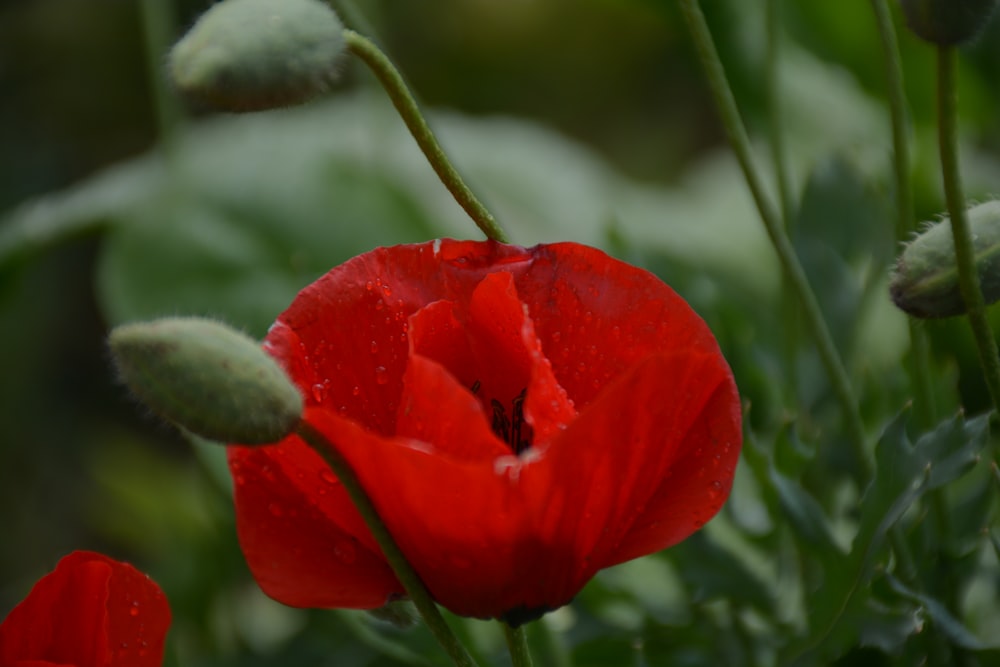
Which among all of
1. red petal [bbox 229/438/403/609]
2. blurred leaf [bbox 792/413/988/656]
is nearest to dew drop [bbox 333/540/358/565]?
red petal [bbox 229/438/403/609]

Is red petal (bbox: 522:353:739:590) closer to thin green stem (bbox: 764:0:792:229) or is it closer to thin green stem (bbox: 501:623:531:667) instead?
thin green stem (bbox: 501:623:531:667)

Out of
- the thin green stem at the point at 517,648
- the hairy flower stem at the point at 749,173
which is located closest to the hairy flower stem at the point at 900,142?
the hairy flower stem at the point at 749,173

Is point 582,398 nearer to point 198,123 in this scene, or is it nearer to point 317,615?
point 317,615

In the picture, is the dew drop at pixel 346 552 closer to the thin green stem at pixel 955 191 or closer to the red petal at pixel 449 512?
the red petal at pixel 449 512

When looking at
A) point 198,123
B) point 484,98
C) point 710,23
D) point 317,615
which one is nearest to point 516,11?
point 484,98

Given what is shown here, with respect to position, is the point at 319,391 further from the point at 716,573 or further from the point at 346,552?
the point at 716,573

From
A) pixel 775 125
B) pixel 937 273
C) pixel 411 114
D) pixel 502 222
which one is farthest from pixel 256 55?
pixel 502 222
